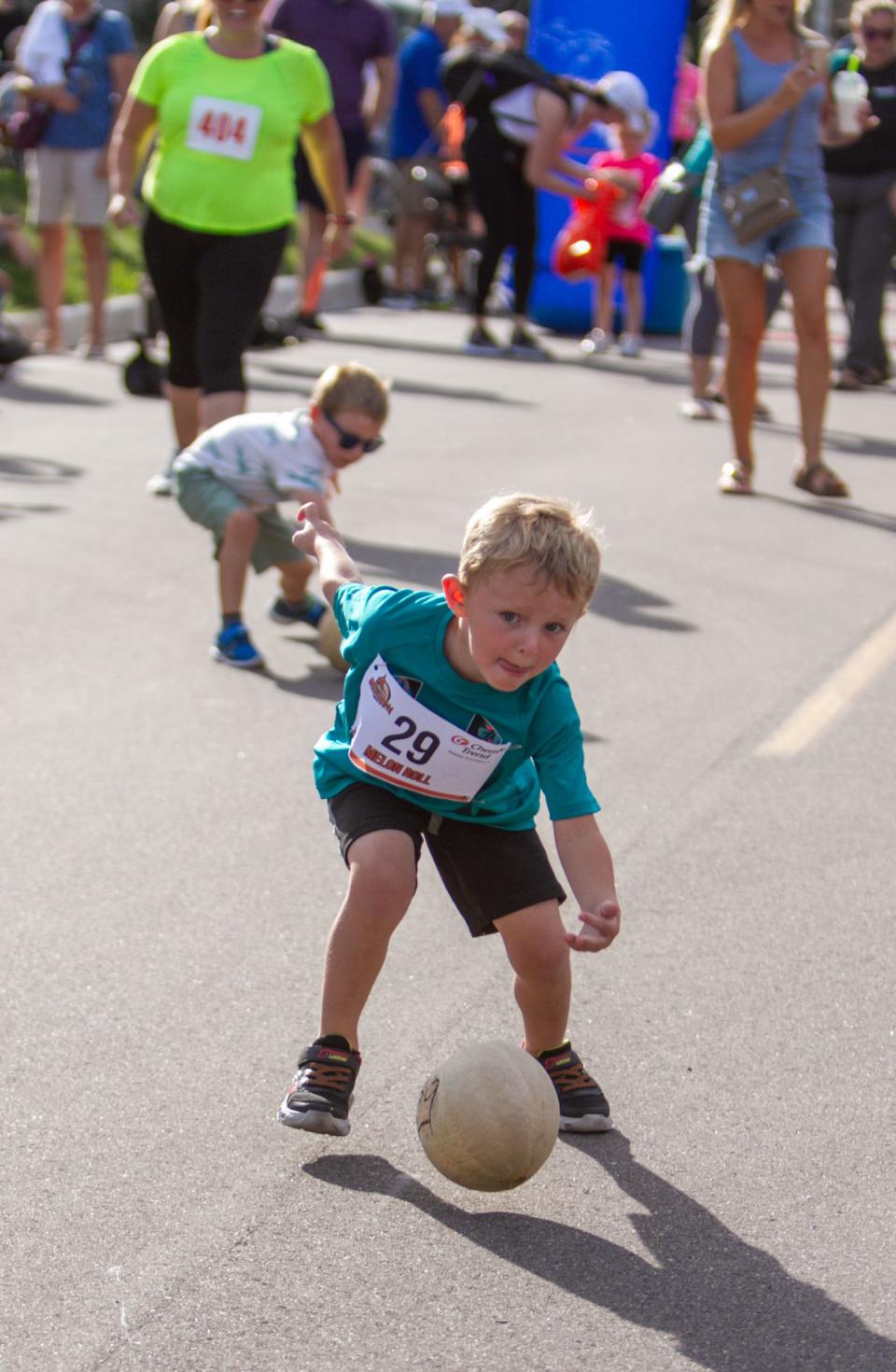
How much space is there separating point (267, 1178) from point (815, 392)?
21.6 ft

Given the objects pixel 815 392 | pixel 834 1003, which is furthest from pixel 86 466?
pixel 834 1003

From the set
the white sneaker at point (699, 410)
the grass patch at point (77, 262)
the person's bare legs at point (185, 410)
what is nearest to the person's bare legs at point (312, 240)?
the grass patch at point (77, 262)

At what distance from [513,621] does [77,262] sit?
13181 mm

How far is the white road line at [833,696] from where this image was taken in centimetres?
608

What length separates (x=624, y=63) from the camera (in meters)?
15.9

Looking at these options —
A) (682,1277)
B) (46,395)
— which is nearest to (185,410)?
(46,395)

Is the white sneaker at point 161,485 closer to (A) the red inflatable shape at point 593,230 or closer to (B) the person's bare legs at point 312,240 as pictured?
(A) the red inflatable shape at point 593,230

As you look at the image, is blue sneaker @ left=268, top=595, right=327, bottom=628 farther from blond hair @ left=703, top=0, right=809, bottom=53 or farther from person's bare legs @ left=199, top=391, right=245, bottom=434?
blond hair @ left=703, top=0, right=809, bottom=53

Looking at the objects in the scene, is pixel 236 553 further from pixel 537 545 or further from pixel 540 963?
pixel 537 545

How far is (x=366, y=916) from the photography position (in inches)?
140

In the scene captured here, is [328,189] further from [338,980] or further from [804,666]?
[338,980]

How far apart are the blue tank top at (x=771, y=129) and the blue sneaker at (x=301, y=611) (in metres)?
3.17

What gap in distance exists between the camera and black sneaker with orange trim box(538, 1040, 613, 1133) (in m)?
3.67

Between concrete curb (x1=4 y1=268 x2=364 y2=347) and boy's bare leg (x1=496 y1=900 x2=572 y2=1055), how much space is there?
858 centimetres
